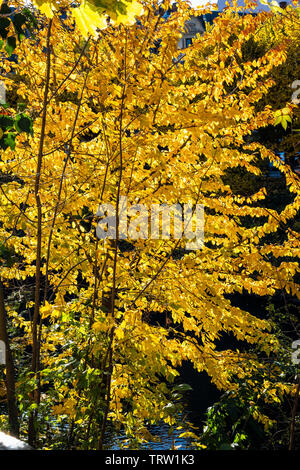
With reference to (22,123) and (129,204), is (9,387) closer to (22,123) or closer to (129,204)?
(129,204)

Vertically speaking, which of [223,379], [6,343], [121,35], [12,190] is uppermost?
[121,35]

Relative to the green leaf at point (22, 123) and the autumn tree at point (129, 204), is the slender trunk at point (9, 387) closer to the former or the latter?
the autumn tree at point (129, 204)

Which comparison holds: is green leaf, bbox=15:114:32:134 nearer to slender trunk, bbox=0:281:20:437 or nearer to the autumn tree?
the autumn tree

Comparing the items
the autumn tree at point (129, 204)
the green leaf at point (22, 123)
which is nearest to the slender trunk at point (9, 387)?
the autumn tree at point (129, 204)

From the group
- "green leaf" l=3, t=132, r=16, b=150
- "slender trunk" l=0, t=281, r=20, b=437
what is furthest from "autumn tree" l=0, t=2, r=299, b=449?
"green leaf" l=3, t=132, r=16, b=150

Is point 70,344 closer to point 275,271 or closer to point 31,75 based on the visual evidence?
point 275,271

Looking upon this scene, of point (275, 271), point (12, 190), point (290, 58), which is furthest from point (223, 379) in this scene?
A: point (290, 58)

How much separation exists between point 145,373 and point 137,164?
2.02m

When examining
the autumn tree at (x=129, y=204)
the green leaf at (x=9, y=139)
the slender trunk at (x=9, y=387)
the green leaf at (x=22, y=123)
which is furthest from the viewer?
the slender trunk at (x=9, y=387)

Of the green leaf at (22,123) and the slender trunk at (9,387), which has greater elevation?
the green leaf at (22,123)

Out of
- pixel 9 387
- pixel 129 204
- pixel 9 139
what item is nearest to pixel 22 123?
pixel 9 139

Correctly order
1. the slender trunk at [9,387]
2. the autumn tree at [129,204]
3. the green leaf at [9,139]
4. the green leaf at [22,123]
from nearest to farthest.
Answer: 1. the green leaf at [22,123]
2. the green leaf at [9,139]
3. the autumn tree at [129,204]
4. the slender trunk at [9,387]

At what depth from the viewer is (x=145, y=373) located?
3.70 metres
